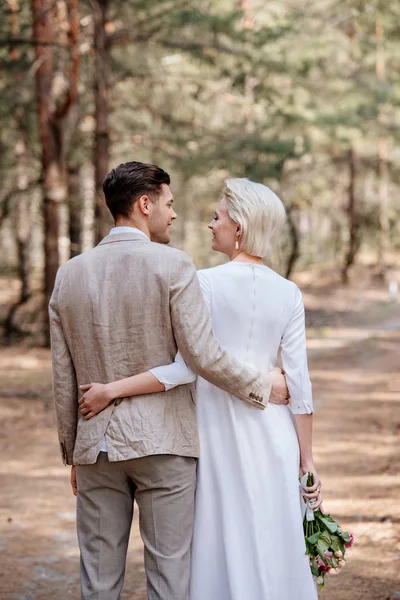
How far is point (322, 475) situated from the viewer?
748cm

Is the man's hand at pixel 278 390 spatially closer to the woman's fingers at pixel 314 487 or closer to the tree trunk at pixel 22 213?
the woman's fingers at pixel 314 487

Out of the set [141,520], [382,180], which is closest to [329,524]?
[141,520]

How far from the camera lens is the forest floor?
507 centimetres

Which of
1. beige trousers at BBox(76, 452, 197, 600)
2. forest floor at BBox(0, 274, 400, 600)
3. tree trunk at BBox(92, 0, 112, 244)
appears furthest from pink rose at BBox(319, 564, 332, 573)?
tree trunk at BBox(92, 0, 112, 244)

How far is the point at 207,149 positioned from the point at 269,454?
46.5ft

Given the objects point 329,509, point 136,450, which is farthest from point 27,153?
point 136,450

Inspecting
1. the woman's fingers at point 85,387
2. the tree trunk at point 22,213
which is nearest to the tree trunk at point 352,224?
the tree trunk at point 22,213

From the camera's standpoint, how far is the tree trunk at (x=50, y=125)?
496 inches

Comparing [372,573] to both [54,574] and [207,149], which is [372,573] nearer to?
[54,574]

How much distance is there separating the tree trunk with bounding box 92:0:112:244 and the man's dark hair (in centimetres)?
1089

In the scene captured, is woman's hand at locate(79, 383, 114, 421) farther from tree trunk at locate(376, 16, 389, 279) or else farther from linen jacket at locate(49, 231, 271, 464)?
tree trunk at locate(376, 16, 389, 279)

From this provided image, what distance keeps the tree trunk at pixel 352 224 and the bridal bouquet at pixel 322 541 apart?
2292 cm

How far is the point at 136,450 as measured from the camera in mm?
2904

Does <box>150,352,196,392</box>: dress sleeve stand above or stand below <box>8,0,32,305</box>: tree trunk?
above
